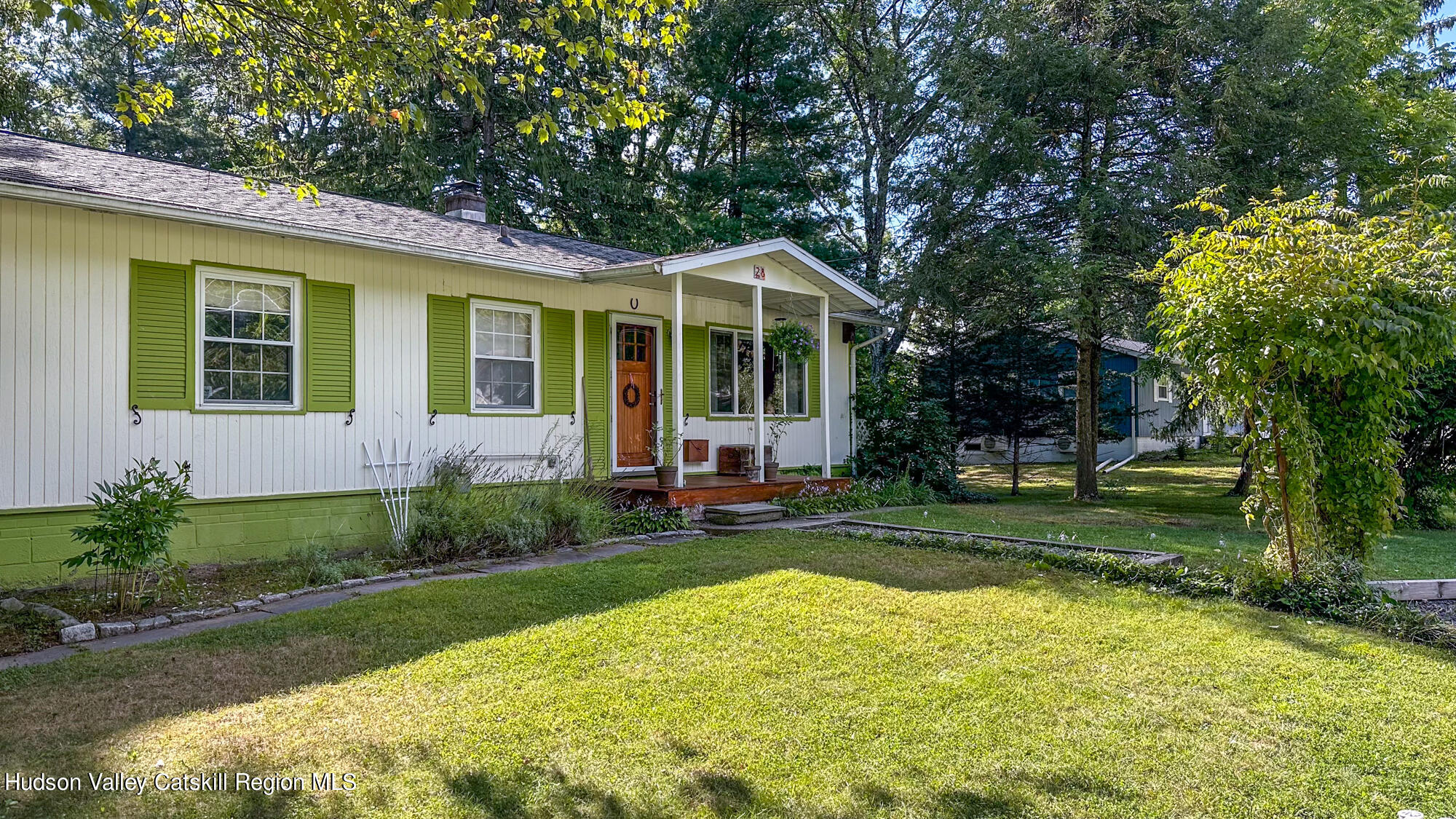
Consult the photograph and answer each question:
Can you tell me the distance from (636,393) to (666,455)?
3.34 ft

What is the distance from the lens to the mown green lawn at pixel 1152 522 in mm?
7996

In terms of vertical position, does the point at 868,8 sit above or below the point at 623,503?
above

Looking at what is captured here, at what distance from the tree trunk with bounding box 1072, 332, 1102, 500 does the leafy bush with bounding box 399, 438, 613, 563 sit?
8.53 meters

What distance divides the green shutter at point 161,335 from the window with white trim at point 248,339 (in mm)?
136

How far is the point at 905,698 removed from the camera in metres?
3.92

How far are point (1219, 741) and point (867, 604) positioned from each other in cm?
255

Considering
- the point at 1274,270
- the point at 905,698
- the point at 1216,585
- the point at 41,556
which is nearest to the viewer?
the point at 905,698

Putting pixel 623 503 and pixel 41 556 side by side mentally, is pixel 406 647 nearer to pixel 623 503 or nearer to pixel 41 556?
pixel 41 556

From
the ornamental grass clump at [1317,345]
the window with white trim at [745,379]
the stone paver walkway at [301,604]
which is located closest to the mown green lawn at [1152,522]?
the ornamental grass clump at [1317,345]

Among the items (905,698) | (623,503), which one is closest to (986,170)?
(623,503)

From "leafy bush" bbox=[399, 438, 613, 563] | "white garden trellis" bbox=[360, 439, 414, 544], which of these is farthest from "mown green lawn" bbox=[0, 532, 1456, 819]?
"white garden trellis" bbox=[360, 439, 414, 544]

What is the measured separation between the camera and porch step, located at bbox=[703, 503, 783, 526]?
33.4 feet

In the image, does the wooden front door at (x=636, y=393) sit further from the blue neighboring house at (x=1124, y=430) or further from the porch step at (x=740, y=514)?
the blue neighboring house at (x=1124, y=430)

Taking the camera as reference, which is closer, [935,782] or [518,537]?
[935,782]
